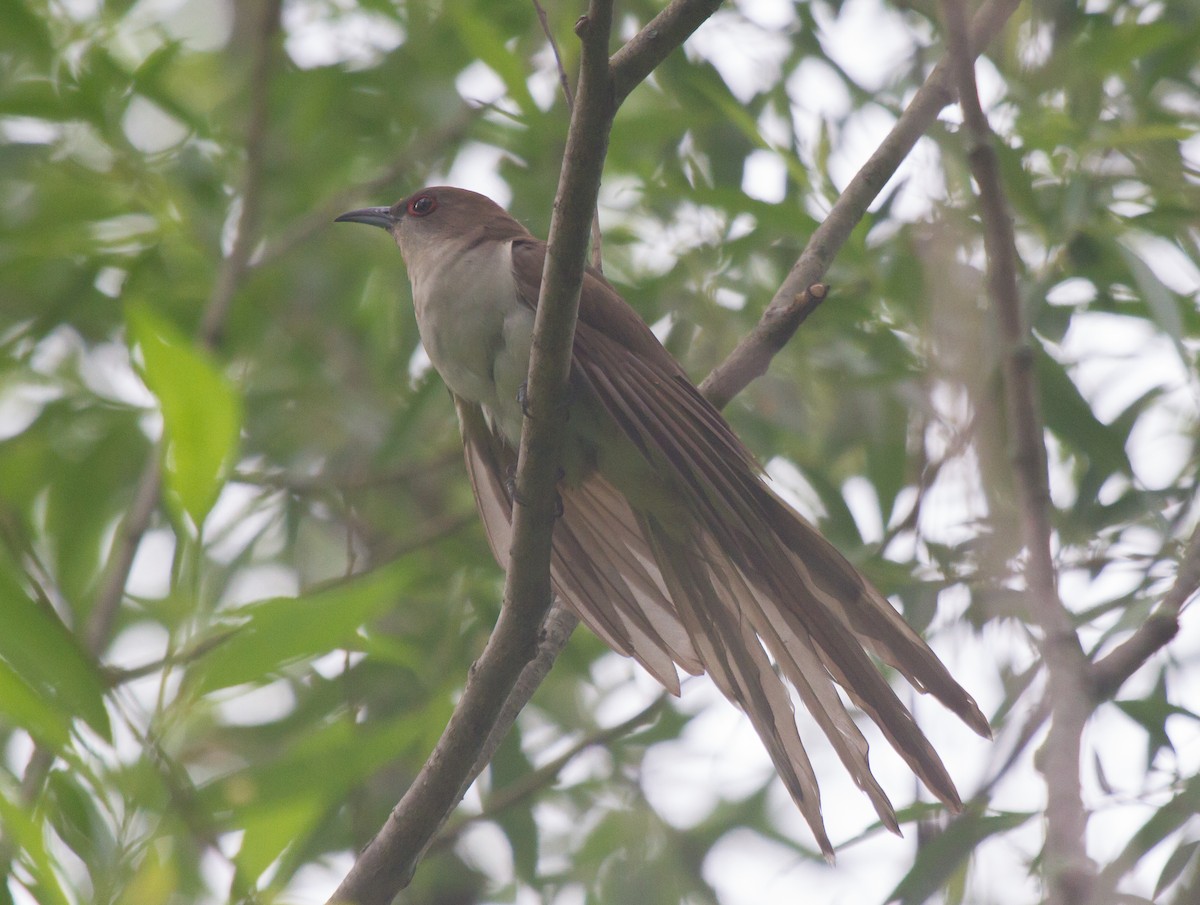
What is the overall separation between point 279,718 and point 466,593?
731 mm

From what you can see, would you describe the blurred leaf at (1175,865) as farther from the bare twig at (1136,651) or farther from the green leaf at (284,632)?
the green leaf at (284,632)

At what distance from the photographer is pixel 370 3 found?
434 cm

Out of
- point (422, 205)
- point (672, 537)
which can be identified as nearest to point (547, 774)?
point (672, 537)

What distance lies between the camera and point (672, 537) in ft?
10.2

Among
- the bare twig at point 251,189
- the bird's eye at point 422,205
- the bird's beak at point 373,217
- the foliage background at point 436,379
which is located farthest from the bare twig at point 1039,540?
the bare twig at point 251,189

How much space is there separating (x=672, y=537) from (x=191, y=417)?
1.50 m

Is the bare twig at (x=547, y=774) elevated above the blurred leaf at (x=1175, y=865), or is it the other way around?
the bare twig at (x=547, y=774)

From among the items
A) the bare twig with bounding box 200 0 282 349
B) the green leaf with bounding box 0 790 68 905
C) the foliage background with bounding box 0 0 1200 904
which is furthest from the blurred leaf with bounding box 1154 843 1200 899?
the bare twig with bounding box 200 0 282 349

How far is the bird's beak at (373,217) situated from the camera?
4.16m

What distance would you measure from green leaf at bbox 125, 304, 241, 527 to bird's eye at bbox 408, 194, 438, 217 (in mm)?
2218

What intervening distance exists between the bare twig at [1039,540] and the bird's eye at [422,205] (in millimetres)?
1968

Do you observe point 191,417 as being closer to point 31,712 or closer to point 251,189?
point 31,712

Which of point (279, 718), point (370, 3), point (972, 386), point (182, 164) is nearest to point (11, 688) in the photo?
point (972, 386)

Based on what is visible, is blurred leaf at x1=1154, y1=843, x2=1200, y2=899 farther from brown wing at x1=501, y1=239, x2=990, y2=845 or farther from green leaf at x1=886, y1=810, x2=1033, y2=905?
brown wing at x1=501, y1=239, x2=990, y2=845
